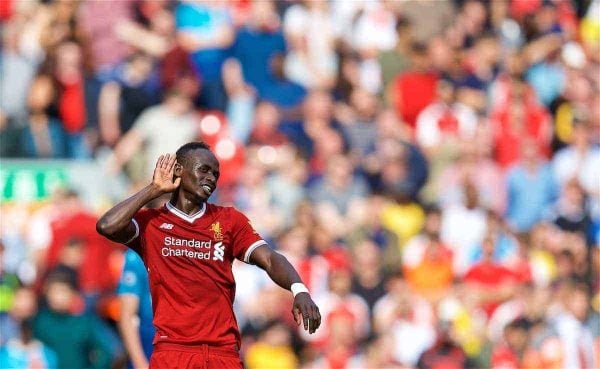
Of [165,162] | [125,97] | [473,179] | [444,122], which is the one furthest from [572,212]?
[165,162]

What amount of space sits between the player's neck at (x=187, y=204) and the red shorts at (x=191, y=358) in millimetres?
733

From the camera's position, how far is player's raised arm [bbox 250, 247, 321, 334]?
7434 millimetres

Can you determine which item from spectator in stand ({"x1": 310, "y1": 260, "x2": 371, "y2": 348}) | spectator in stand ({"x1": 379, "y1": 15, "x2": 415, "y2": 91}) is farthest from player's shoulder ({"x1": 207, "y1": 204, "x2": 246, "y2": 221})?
spectator in stand ({"x1": 379, "y1": 15, "x2": 415, "y2": 91})

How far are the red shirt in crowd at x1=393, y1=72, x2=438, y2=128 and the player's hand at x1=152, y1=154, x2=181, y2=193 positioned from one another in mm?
10076

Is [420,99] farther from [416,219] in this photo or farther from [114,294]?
[114,294]

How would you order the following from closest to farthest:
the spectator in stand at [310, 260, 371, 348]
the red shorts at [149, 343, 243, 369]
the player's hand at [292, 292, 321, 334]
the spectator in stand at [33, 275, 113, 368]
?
the player's hand at [292, 292, 321, 334] → the red shorts at [149, 343, 243, 369] → the spectator in stand at [33, 275, 113, 368] → the spectator in stand at [310, 260, 371, 348]

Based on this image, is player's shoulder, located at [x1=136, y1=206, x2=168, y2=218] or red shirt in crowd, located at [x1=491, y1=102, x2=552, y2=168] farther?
red shirt in crowd, located at [x1=491, y1=102, x2=552, y2=168]

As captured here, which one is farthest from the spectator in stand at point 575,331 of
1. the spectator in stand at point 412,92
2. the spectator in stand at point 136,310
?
the spectator in stand at point 136,310

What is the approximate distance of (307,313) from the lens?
24.4ft

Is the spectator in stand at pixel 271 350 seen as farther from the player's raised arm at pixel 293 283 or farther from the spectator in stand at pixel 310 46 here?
the player's raised arm at pixel 293 283

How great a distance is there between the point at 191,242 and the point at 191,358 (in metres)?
0.62

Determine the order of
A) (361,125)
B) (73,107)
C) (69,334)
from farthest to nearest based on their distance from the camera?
(361,125) → (73,107) → (69,334)

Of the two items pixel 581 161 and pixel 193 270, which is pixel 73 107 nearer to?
pixel 581 161

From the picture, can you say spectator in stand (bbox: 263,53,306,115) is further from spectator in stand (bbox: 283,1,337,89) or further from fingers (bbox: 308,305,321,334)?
fingers (bbox: 308,305,321,334)
